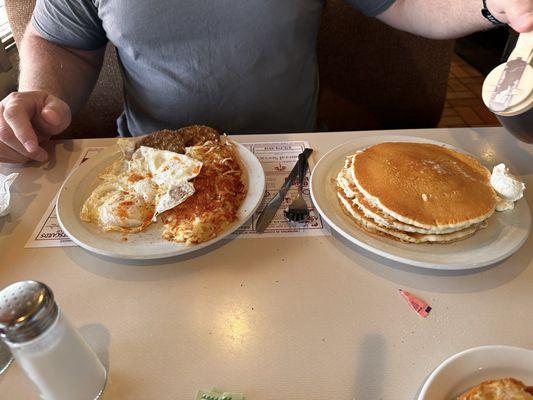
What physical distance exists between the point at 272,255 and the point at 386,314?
26 centimetres

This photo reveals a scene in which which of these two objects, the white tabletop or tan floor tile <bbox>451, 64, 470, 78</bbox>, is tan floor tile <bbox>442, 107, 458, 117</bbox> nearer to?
tan floor tile <bbox>451, 64, 470, 78</bbox>

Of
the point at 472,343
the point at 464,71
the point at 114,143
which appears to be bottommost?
the point at 464,71

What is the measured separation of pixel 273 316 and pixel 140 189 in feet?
1.46

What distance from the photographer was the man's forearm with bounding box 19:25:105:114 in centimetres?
129

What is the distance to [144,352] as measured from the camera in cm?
Answer: 66

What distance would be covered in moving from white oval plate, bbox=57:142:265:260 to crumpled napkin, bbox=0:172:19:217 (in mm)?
125

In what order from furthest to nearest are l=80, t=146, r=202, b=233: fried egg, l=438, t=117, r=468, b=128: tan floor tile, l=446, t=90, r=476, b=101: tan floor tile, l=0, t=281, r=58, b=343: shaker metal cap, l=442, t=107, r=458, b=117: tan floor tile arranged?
l=446, t=90, r=476, b=101: tan floor tile
l=442, t=107, r=458, b=117: tan floor tile
l=438, t=117, r=468, b=128: tan floor tile
l=80, t=146, r=202, b=233: fried egg
l=0, t=281, r=58, b=343: shaker metal cap

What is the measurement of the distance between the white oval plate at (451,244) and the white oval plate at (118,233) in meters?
0.16

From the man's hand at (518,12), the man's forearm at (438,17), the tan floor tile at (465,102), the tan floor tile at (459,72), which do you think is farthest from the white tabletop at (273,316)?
the tan floor tile at (459,72)

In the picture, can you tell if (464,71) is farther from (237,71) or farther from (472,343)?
(472,343)

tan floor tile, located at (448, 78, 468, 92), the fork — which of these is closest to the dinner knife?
the fork

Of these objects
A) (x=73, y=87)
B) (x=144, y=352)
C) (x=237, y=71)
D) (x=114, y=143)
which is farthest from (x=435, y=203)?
(x=73, y=87)

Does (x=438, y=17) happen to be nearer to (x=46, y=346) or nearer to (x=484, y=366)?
(x=484, y=366)

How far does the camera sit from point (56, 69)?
1.32 meters
